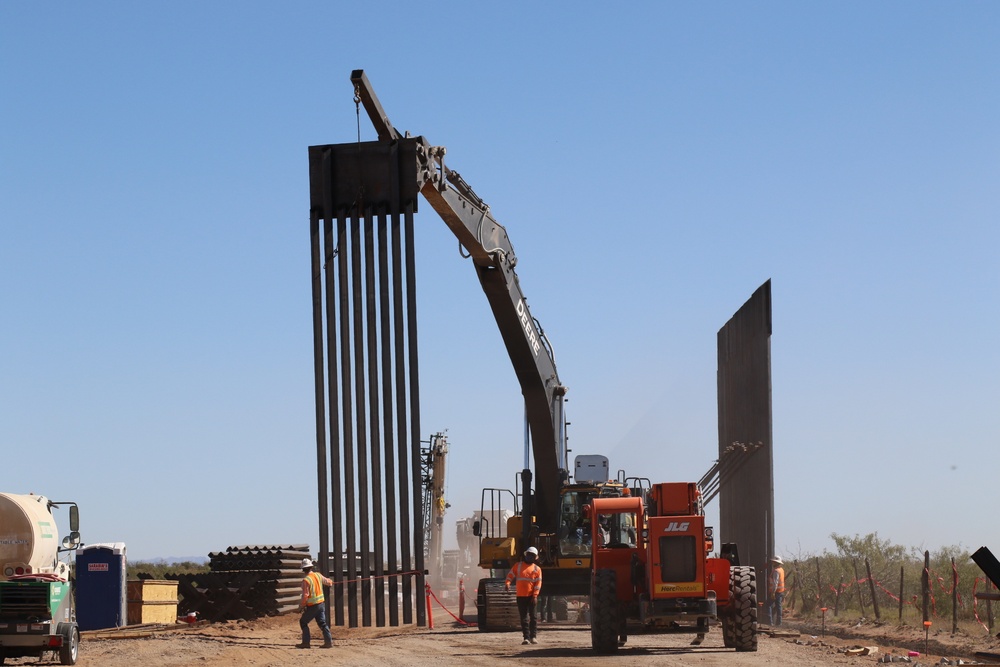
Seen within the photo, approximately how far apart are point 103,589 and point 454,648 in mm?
10423

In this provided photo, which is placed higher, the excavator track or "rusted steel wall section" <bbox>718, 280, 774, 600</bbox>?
"rusted steel wall section" <bbox>718, 280, 774, 600</bbox>

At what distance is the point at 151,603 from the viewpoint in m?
29.5

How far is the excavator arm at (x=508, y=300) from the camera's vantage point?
25938 mm

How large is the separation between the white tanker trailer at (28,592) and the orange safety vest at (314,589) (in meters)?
4.33

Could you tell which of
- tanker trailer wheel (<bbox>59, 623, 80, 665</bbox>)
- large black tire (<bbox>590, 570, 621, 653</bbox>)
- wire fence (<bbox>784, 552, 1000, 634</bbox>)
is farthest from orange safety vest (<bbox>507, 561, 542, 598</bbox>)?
tanker trailer wheel (<bbox>59, 623, 80, 665</bbox>)

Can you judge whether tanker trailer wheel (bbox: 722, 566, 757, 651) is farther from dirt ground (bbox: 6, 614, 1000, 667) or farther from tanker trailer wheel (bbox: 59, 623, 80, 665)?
tanker trailer wheel (bbox: 59, 623, 80, 665)

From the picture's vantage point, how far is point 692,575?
2038cm

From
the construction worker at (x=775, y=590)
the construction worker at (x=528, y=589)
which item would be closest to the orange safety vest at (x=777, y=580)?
the construction worker at (x=775, y=590)

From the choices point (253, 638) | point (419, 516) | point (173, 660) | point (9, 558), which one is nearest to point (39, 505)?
point (9, 558)

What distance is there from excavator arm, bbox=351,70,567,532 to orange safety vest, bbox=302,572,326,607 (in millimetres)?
6854

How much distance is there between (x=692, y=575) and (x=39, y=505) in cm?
980

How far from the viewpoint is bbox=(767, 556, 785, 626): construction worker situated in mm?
30234

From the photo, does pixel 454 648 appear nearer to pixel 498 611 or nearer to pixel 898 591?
pixel 498 611

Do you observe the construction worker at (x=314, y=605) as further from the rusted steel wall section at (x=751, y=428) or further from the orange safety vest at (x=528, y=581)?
the rusted steel wall section at (x=751, y=428)
